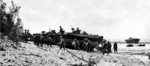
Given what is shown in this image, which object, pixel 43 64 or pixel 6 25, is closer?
pixel 43 64

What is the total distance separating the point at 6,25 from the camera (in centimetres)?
2277

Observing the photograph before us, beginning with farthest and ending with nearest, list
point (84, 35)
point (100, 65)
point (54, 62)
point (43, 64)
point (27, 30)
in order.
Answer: point (84, 35)
point (27, 30)
point (100, 65)
point (54, 62)
point (43, 64)

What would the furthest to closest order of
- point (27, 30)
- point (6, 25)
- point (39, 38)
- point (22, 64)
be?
point (27, 30) < point (39, 38) < point (6, 25) < point (22, 64)

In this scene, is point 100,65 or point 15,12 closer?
point 100,65

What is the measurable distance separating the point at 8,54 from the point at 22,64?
1881 mm

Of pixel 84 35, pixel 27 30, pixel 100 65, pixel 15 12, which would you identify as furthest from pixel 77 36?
pixel 100 65

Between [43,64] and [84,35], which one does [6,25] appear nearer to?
[43,64]

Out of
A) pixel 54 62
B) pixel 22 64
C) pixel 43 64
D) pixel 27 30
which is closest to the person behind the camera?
pixel 22 64

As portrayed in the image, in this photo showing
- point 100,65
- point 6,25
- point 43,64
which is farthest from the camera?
point 6,25

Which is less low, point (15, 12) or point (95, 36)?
point (15, 12)

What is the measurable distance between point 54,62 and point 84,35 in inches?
877

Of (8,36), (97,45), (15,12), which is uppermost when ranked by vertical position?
(15,12)

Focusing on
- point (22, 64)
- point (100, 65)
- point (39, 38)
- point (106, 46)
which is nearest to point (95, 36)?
point (106, 46)

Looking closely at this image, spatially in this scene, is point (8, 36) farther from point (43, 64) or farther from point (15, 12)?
point (43, 64)
